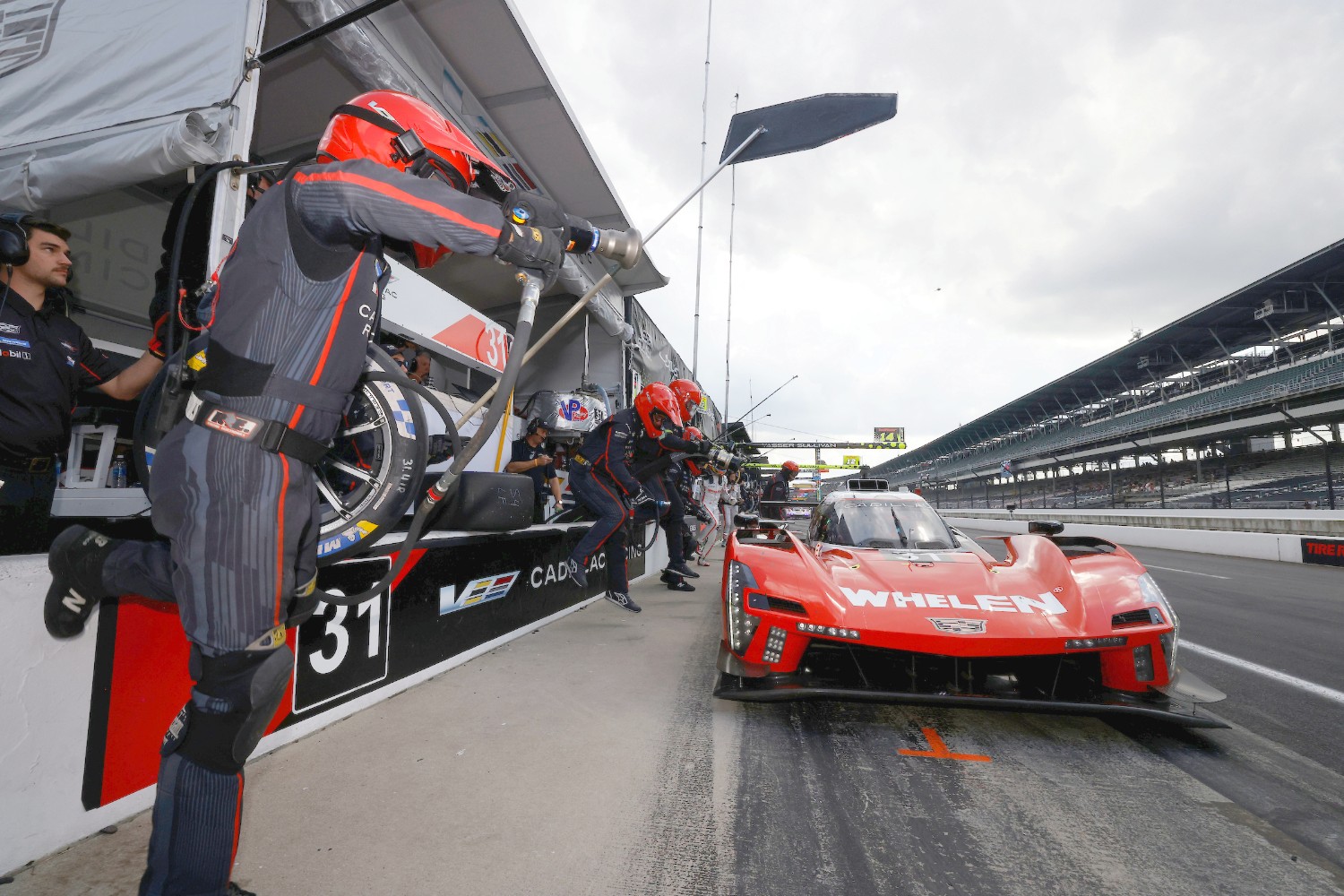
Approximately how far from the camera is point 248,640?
115 centimetres

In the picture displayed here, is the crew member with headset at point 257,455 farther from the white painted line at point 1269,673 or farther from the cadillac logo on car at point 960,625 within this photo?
the white painted line at point 1269,673

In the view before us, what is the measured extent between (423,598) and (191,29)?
2.72 m

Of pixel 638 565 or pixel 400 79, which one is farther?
pixel 638 565

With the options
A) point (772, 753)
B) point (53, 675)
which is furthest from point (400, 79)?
point (772, 753)

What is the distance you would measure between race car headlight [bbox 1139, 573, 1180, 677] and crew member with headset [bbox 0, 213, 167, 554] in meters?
3.59

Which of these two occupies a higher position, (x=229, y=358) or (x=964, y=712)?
(x=229, y=358)

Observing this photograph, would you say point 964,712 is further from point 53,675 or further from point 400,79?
point 400,79

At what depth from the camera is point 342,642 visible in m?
2.35

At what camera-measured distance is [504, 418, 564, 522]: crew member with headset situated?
18.9ft

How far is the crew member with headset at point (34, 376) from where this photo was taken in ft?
6.37

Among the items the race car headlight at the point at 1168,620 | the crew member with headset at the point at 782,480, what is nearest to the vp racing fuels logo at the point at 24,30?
the race car headlight at the point at 1168,620

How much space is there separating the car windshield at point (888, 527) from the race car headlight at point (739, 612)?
3.79 ft

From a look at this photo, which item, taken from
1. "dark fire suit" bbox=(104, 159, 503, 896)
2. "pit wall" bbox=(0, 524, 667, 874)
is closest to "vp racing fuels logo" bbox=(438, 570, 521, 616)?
"pit wall" bbox=(0, 524, 667, 874)

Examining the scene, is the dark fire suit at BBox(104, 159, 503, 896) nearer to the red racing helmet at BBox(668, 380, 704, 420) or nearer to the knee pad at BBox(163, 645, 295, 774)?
the knee pad at BBox(163, 645, 295, 774)
